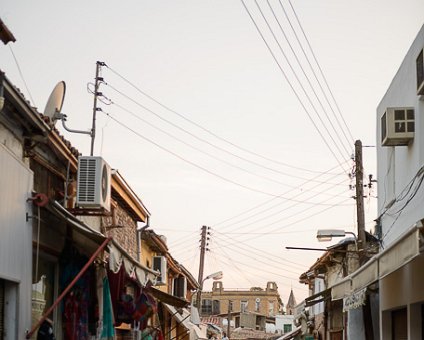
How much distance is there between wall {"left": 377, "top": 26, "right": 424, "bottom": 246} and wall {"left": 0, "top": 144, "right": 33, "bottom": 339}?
246 inches

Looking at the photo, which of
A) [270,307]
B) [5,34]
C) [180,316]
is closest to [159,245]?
[180,316]

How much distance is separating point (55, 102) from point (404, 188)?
6331 millimetres

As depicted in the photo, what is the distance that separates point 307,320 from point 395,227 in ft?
66.6

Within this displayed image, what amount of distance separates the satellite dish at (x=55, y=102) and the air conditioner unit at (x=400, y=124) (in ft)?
17.7

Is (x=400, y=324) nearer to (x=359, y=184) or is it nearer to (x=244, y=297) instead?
(x=359, y=184)

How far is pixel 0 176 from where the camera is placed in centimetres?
866

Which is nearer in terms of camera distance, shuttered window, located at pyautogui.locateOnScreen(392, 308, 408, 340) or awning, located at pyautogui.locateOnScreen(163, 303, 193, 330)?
shuttered window, located at pyautogui.locateOnScreen(392, 308, 408, 340)

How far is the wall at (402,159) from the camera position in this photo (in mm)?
12711

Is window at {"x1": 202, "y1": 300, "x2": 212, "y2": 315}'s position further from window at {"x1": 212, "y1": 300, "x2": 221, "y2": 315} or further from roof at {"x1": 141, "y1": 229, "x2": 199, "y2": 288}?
roof at {"x1": 141, "y1": 229, "x2": 199, "y2": 288}

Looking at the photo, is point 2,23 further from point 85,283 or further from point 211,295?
point 211,295

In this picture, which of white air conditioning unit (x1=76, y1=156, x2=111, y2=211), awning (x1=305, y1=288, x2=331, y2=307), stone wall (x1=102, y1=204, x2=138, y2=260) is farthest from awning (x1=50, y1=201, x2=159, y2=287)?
awning (x1=305, y1=288, x2=331, y2=307)

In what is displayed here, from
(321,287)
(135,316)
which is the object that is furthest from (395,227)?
(321,287)

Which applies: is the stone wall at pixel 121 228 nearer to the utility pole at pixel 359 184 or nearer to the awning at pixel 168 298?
the awning at pixel 168 298

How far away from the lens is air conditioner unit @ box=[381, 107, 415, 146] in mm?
13141
